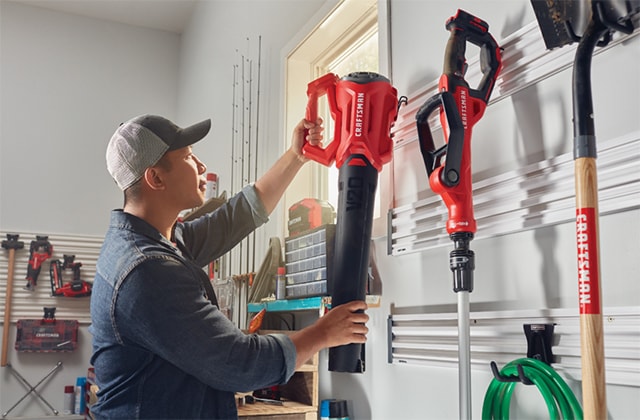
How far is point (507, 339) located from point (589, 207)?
0.52 meters

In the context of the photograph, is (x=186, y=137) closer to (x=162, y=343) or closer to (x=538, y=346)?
(x=162, y=343)

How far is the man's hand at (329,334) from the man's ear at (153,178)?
2.07ft

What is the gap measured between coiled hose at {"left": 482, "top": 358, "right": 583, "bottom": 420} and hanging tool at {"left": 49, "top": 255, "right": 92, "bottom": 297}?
170 inches

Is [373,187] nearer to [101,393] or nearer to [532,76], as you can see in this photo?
[532,76]

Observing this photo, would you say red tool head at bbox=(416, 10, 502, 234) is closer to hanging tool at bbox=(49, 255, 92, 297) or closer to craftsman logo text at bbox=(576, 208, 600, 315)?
craftsman logo text at bbox=(576, 208, 600, 315)

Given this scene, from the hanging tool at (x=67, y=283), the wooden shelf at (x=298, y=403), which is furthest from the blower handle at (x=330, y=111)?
the hanging tool at (x=67, y=283)

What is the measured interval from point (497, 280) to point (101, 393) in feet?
3.60

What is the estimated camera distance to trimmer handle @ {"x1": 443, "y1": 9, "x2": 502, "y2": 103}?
4.98 ft

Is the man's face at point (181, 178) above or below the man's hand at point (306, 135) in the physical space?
below

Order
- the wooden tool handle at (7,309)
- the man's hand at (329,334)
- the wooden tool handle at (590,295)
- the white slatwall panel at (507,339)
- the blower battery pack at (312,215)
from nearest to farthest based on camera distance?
the wooden tool handle at (590,295) → the white slatwall panel at (507,339) → the man's hand at (329,334) → the blower battery pack at (312,215) → the wooden tool handle at (7,309)

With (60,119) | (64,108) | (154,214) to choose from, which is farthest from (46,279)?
(154,214)

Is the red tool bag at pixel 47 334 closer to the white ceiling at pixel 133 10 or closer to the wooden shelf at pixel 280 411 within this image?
the white ceiling at pixel 133 10

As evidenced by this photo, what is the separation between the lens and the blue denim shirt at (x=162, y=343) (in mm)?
1441

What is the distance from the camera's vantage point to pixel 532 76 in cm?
148
